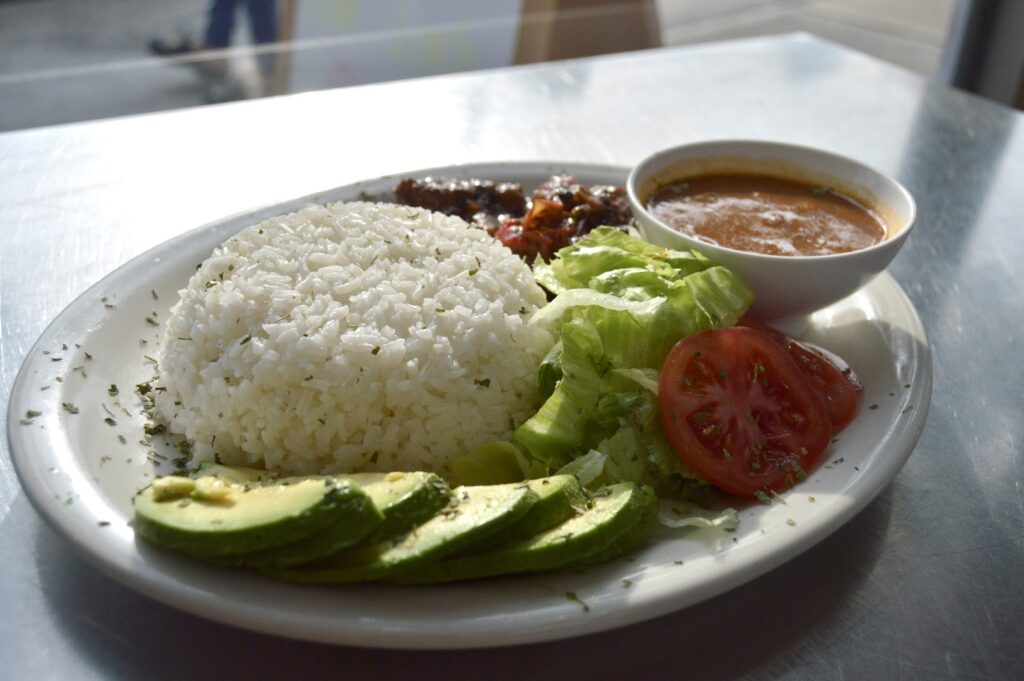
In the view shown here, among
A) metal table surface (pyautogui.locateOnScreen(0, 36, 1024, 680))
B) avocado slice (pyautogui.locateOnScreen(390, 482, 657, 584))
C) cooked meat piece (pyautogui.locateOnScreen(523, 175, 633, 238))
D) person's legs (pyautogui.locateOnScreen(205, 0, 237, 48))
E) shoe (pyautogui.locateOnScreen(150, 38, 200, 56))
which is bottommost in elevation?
shoe (pyautogui.locateOnScreen(150, 38, 200, 56))

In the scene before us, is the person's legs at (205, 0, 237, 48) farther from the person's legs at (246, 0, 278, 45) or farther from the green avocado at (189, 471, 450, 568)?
the green avocado at (189, 471, 450, 568)

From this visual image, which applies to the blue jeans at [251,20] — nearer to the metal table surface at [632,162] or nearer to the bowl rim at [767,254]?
the metal table surface at [632,162]

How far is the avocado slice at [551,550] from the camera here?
1636mm

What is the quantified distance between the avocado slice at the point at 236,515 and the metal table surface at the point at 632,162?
0.30m

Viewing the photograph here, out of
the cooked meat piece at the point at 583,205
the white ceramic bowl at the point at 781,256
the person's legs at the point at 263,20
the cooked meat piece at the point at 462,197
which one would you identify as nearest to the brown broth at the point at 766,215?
the white ceramic bowl at the point at 781,256

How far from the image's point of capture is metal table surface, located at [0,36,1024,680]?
181cm

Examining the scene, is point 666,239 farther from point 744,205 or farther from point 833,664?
point 833,664

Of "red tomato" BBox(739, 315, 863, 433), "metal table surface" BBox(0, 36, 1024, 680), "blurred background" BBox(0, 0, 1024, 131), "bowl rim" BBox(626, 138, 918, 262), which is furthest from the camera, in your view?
"blurred background" BBox(0, 0, 1024, 131)

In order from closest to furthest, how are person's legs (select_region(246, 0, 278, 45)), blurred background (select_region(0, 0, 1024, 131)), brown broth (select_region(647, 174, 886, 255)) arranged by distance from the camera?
brown broth (select_region(647, 174, 886, 255))
blurred background (select_region(0, 0, 1024, 131))
person's legs (select_region(246, 0, 278, 45))

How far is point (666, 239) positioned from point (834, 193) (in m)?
0.70

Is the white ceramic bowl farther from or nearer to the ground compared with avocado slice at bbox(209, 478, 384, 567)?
farther from the ground

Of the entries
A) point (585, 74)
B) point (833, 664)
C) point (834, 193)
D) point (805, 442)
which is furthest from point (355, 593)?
point (585, 74)

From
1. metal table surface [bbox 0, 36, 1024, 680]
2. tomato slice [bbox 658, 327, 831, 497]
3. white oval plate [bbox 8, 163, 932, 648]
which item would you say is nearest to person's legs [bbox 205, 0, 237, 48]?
metal table surface [bbox 0, 36, 1024, 680]

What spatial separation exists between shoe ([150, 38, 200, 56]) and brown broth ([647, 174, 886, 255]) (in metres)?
6.48
